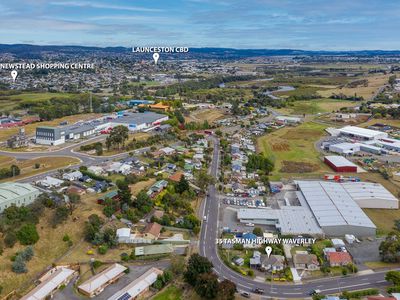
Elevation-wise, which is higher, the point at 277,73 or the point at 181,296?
the point at 277,73

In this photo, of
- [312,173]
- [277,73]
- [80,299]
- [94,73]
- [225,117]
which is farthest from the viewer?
[277,73]

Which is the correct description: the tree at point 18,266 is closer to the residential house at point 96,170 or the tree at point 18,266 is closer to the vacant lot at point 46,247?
the vacant lot at point 46,247

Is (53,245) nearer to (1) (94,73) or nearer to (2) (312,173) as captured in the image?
(2) (312,173)

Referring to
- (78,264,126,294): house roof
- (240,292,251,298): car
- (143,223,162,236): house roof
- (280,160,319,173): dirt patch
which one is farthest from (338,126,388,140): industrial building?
(78,264,126,294): house roof

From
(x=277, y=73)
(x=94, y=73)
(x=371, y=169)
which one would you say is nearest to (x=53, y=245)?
(x=371, y=169)

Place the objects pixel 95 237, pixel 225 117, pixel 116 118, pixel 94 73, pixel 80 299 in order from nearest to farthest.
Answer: pixel 80 299
pixel 95 237
pixel 116 118
pixel 225 117
pixel 94 73

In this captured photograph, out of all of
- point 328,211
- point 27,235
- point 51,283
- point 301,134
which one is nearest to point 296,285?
point 328,211
